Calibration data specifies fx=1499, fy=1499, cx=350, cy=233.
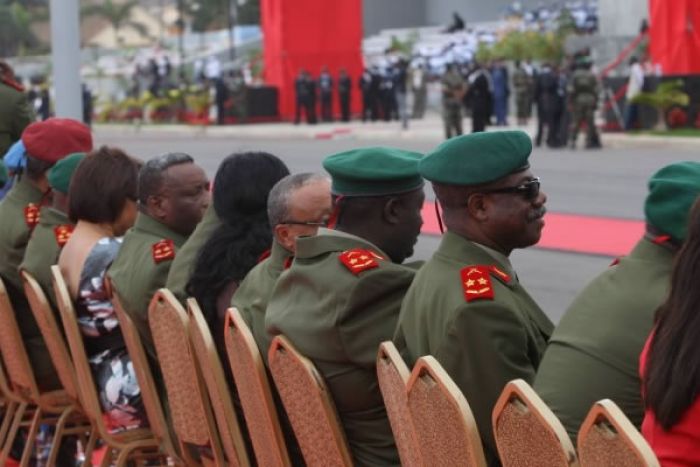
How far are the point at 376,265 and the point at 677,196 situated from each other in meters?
0.85

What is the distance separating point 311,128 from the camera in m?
39.3

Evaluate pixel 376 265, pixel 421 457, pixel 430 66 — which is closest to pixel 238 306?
pixel 376 265

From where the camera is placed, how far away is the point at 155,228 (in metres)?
5.32

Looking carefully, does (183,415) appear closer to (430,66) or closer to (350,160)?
(350,160)

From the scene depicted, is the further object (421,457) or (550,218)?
(550,218)

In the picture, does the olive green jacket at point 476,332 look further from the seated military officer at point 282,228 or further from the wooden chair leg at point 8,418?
the wooden chair leg at point 8,418

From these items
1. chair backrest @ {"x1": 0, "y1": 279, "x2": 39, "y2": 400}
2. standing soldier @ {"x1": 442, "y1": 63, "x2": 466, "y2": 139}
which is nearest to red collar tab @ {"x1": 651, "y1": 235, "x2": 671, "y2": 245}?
chair backrest @ {"x1": 0, "y1": 279, "x2": 39, "y2": 400}

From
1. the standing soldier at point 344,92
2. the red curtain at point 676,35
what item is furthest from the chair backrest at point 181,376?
the standing soldier at point 344,92

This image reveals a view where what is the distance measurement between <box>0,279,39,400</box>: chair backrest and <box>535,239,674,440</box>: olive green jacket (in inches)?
Answer: 104

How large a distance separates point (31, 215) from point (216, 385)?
2.40m

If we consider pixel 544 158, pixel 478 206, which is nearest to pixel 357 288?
pixel 478 206

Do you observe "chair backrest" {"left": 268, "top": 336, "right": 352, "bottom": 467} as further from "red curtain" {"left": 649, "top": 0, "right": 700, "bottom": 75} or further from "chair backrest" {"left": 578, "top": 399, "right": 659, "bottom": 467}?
"red curtain" {"left": 649, "top": 0, "right": 700, "bottom": 75}

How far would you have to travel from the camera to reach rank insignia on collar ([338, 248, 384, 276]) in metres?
3.80

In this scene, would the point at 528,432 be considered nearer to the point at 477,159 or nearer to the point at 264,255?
the point at 477,159
